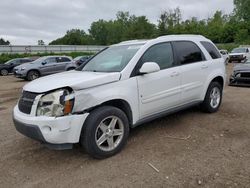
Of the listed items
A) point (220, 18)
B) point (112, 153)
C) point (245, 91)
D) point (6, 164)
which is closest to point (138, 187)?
point (112, 153)

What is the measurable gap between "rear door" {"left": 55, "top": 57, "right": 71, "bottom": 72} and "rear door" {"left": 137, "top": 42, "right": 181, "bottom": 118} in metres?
13.8

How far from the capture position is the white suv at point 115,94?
345 cm

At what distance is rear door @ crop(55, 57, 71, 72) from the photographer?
57.7 feet

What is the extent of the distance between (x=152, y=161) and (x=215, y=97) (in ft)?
9.67

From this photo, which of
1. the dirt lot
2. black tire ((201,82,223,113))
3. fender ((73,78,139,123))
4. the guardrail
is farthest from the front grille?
the guardrail

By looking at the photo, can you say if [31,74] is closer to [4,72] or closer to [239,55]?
[4,72]

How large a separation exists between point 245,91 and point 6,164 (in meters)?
7.49

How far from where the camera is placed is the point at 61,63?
58.5 ft

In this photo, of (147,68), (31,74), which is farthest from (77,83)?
(31,74)

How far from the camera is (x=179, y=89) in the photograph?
190 inches

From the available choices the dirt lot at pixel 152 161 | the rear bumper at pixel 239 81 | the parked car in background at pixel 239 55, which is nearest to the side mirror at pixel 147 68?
the dirt lot at pixel 152 161

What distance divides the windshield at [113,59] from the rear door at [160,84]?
271mm

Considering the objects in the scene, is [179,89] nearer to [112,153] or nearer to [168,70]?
[168,70]

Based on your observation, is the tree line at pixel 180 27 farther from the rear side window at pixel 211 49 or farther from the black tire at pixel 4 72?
the rear side window at pixel 211 49
